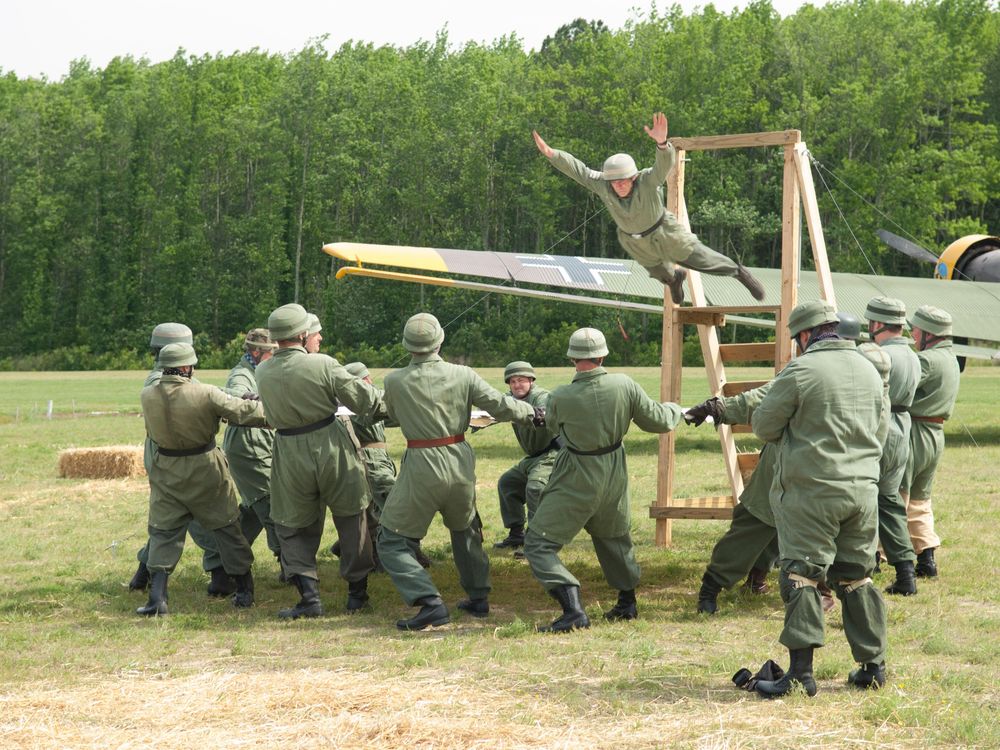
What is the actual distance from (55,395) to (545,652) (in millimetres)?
28366

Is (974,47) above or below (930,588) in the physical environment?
above

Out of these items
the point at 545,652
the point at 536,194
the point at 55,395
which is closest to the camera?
the point at 545,652

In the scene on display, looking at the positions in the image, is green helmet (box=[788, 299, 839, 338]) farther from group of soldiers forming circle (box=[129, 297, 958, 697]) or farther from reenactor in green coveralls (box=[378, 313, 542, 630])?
reenactor in green coveralls (box=[378, 313, 542, 630])

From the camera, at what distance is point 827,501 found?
593 cm

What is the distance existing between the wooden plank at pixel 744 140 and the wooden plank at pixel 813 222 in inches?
4.7

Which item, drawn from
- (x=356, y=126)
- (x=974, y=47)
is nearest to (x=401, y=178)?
(x=356, y=126)

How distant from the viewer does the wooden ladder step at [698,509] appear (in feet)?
30.4

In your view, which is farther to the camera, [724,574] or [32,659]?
[724,574]

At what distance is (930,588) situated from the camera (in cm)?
856

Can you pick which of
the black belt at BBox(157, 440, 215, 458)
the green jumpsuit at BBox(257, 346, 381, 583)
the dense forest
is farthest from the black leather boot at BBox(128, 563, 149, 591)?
the dense forest

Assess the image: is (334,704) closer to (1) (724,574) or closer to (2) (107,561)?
(1) (724,574)

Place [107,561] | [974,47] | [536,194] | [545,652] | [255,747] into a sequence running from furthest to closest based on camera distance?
1. [974,47]
2. [536,194]
3. [107,561]
4. [545,652]
5. [255,747]

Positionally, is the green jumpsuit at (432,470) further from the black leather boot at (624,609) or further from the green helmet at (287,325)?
the black leather boot at (624,609)

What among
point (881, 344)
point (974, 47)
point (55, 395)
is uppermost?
point (974, 47)
